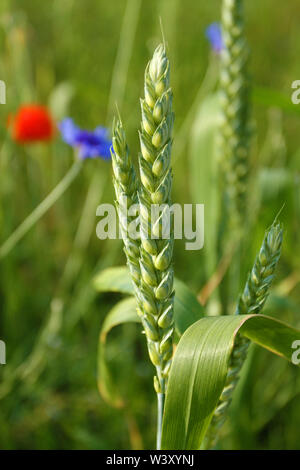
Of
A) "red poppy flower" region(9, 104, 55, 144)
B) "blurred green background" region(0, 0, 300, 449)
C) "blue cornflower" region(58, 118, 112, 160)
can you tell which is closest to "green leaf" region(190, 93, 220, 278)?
"blurred green background" region(0, 0, 300, 449)

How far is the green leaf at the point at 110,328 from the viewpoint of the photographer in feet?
2.39

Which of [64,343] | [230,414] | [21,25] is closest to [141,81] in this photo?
[21,25]

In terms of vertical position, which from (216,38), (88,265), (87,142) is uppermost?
(216,38)

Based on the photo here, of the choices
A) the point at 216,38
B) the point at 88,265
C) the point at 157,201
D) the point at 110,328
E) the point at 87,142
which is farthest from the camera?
the point at 88,265

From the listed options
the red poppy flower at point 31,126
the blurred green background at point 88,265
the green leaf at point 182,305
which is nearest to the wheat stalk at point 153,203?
the green leaf at point 182,305

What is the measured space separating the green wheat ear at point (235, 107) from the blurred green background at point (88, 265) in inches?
1.7

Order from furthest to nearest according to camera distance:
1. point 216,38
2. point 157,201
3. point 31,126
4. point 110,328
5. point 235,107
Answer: point 216,38 < point 31,126 < point 235,107 < point 110,328 < point 157,201

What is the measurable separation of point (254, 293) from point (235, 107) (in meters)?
0.50

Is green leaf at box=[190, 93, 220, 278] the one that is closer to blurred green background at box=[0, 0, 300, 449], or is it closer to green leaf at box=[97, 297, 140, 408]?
blurred green background at box=[0, 0, 300, 449]

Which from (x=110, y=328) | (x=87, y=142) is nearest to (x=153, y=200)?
(x=110, y=328)

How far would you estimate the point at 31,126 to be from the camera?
47.1 inches

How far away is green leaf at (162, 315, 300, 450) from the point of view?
50cm

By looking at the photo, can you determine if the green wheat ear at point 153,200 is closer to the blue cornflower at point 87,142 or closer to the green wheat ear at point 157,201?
the green wheat ear at point 157,201

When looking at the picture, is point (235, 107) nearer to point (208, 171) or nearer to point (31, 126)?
point (208, 171)
